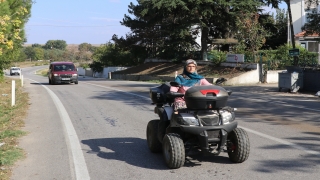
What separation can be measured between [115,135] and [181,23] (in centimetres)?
2693

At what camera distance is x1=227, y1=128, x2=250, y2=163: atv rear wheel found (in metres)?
6.93

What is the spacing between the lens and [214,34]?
4047cm

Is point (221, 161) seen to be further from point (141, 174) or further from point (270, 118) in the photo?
point (270, 118)

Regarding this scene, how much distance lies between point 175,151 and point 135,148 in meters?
2.14

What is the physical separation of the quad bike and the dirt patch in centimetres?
2449

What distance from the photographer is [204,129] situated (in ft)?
21.6

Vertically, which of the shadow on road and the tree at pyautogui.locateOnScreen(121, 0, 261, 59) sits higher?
the tree at pyautogui.locateOnScreen(121, 0, 261, 59)

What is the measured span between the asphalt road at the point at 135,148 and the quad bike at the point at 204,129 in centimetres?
26

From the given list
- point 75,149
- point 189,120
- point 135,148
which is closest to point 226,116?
point 189,120

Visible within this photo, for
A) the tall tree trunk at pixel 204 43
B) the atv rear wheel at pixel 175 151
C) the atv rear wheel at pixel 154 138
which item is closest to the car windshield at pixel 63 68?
the tall tree trunk at pixel 204 43

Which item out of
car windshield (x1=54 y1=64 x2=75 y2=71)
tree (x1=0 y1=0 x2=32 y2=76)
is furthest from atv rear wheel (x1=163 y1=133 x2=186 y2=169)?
car windshield (x1=54 y1=64 x2=75 y2=71)

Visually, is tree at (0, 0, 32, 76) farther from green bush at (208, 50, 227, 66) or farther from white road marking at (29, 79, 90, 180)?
green bush at (208, 50, 227, 66)

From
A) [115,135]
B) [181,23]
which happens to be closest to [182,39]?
[181,23]

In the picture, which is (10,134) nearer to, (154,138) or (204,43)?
(154,138)
